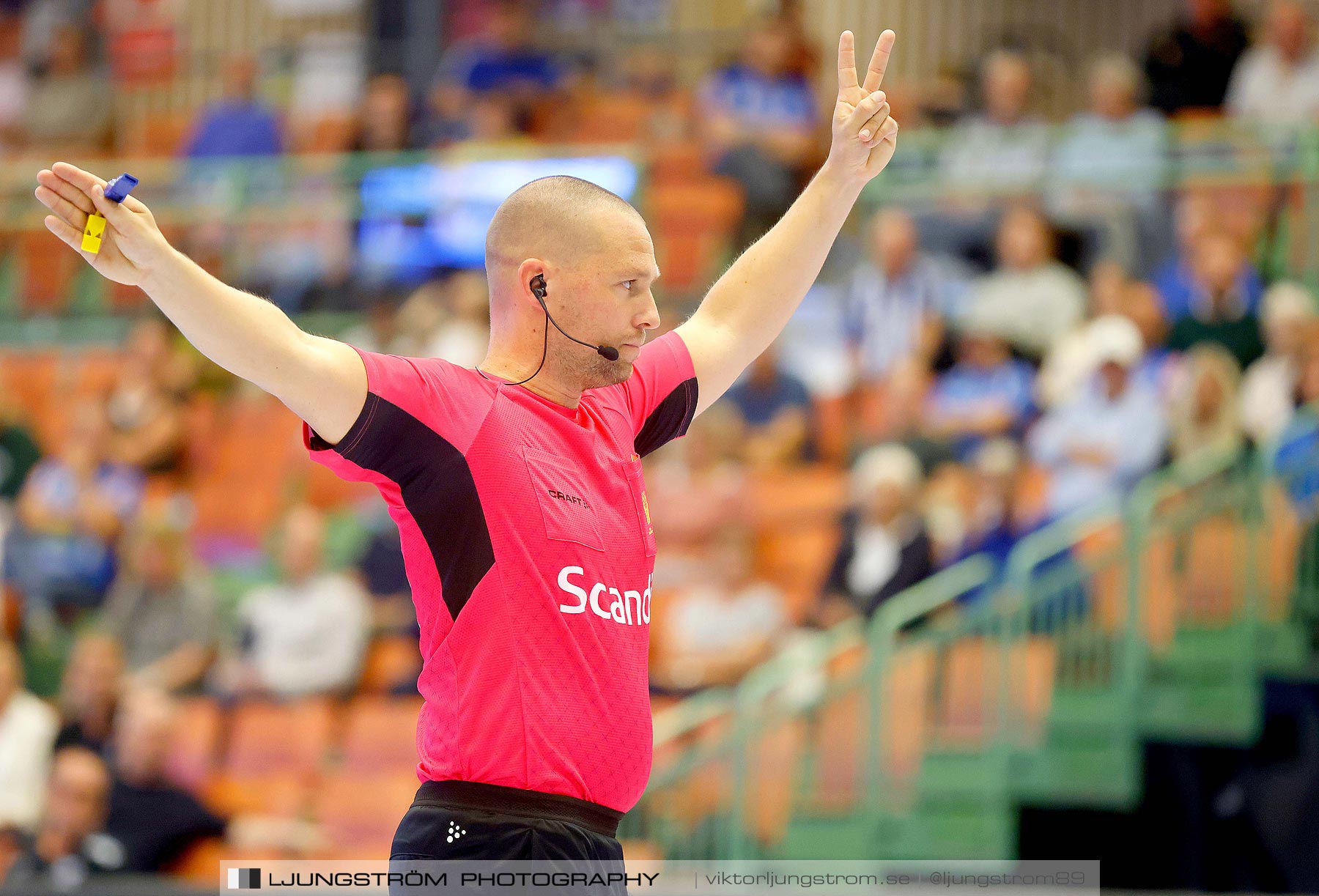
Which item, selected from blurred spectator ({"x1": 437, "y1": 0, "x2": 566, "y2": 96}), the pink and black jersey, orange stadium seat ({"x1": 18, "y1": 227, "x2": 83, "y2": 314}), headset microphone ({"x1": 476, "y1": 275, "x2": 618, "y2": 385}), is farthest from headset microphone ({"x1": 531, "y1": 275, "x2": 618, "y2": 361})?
orange stadium seat ({"x1": 18, "y1": 227, "x2": 83, "y2": 314})

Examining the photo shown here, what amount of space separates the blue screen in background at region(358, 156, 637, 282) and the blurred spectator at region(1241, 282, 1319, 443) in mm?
4281

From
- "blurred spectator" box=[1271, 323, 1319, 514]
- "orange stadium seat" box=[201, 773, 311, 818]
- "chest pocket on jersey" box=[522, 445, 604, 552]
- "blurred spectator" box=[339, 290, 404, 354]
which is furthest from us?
"blurred spectator" box=[339, 290, 404, 354]

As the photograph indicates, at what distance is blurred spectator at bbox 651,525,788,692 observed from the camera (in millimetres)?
8641

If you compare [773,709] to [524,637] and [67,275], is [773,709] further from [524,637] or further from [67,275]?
[67,275]

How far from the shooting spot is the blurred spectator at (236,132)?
13148 mm

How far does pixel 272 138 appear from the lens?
1323 centimetres

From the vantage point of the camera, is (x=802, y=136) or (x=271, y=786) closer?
(x=271, y=786)

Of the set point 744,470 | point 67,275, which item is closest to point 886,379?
point 744,470

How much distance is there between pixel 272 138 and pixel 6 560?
13.4 ft

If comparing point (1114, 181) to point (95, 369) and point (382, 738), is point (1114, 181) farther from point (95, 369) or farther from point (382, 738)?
point (95, 369)

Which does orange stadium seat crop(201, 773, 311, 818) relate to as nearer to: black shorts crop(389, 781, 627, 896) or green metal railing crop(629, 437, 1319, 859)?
green metal railing crop(629, 437, 1319, 859)

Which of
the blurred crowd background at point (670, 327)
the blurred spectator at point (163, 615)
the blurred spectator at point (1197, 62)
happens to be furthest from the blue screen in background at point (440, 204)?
the blurred spectator at point (1197, 62)

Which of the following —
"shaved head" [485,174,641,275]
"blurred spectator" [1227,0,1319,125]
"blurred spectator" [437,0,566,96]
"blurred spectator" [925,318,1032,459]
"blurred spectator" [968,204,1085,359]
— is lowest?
"shaved head" [485,174,641,275]

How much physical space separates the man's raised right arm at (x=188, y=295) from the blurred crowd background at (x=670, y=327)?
223 inches
